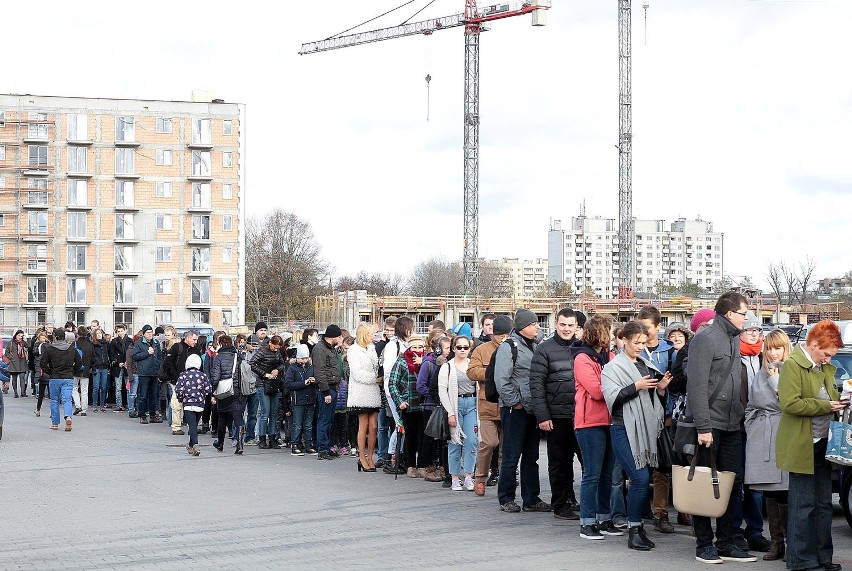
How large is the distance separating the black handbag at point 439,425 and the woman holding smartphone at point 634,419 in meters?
4.26

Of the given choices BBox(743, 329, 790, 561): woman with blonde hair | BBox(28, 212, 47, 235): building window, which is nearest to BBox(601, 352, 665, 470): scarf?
BBox(743, 329, 790, 561): woman with blonde hair

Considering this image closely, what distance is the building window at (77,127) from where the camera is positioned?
83188mm

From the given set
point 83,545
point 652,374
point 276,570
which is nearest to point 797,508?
point 652,374

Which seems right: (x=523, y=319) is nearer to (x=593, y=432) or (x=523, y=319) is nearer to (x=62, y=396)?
(x=593, y=432)

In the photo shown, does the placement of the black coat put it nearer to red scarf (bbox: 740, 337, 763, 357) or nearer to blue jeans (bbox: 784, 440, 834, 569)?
red scarf (bbox: 740, 337, 763, 357)

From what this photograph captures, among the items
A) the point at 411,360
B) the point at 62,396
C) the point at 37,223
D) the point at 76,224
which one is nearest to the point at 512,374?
the point at 411,360

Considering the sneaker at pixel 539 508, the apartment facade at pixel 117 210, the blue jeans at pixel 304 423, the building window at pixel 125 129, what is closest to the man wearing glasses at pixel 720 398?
the sneaker at pixel 539 508

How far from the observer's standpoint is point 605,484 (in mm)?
10859

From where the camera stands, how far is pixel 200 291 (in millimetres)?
85438

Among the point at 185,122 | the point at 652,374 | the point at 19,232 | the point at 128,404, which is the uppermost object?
the point at 185,122

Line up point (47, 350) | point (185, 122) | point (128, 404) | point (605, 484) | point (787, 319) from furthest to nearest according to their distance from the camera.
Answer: point (787, 319) → point (185, 122) → point (128, 404) → point (47, 350) → point (605, 484)

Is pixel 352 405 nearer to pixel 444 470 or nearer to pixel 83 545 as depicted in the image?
Answer: pixel 444 470

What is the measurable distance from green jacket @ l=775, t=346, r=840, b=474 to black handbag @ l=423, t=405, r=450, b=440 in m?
A: 5.73

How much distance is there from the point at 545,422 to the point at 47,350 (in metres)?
13.4
